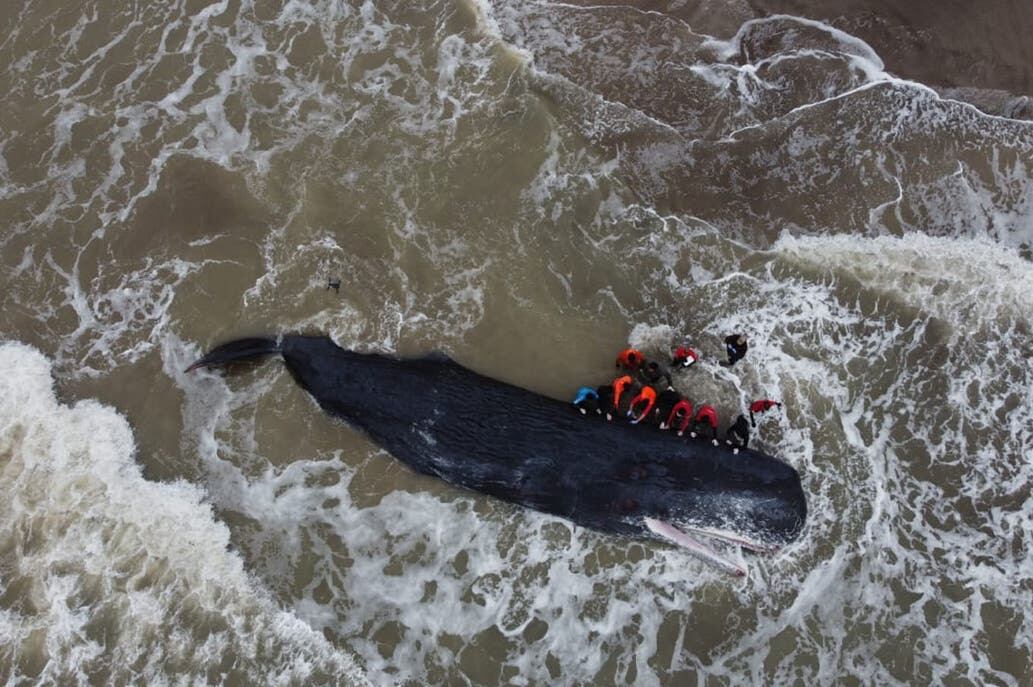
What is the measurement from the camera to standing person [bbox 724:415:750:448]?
48.0 feet

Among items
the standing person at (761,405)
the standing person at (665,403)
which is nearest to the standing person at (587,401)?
the standing person at (665,403)

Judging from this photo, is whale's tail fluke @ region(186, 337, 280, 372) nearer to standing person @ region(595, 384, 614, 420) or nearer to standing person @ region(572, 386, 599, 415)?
standing person @ region(572, 386, 599, 415)

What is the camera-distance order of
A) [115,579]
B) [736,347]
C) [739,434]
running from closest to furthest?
[115,579]
[739,434]
[736,347]

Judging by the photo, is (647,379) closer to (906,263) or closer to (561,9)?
(906,263)

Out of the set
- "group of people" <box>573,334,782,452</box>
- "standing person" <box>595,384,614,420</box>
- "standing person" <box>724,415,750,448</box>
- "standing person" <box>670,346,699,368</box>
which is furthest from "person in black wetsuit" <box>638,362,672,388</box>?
"standing person" <box>724,415,750,448</box>

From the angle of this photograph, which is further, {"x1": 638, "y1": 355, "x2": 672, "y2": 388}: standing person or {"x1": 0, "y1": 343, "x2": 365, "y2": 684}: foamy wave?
{"x1": 638, "y1": 355, "x2": 672, "y2": 388}: standing person

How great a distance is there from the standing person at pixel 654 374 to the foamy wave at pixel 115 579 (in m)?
8.22

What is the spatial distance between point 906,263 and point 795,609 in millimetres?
7995

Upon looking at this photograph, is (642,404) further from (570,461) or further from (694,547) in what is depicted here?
(694,547)

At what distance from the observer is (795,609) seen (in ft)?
46.3

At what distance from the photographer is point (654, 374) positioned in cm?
1515

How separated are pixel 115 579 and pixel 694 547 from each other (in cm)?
1145

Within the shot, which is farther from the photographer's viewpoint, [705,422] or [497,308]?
[497,308]

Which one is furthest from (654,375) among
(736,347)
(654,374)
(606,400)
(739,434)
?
(739,434)
